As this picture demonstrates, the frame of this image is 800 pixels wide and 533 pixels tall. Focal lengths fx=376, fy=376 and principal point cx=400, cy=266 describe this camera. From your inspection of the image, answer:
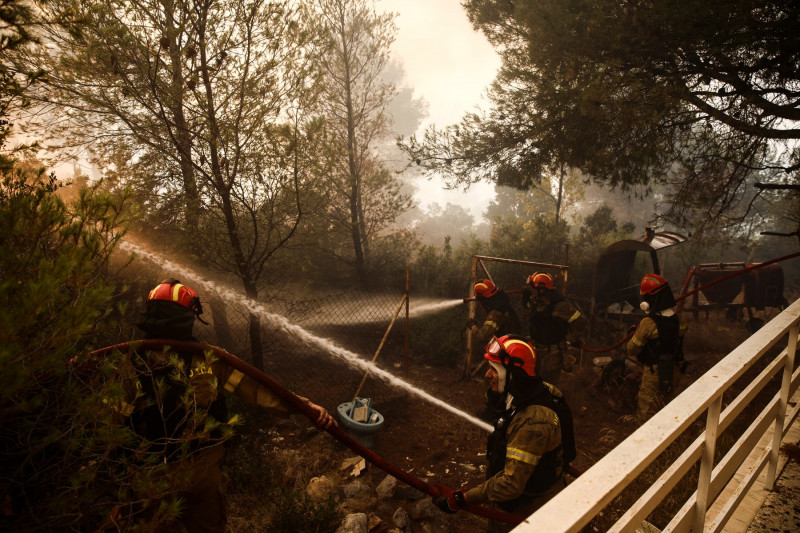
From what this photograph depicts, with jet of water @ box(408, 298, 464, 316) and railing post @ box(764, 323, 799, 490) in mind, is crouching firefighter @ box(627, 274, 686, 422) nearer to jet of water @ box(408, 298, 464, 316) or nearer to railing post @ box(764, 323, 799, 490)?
railing post @ box(764, 323, 799, 490)

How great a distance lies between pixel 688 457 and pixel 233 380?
8.54ft

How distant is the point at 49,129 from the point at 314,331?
624 cm

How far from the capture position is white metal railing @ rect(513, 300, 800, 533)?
31.3 inches

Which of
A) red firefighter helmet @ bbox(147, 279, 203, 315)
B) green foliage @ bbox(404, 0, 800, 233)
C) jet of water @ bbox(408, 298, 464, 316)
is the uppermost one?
green foliage @ bbox(404, 0, 800, 233)

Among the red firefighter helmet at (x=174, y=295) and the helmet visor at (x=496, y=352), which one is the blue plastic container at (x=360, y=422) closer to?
the helmet visor at (x=496, y=352)

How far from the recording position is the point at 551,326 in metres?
6.49

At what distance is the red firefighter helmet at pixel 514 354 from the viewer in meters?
2.86

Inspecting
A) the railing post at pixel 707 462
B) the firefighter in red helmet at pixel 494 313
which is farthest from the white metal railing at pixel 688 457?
the firefighter in red helmet at pixel 494 313

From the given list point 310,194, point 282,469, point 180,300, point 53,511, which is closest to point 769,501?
point 53,511

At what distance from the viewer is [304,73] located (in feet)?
16.8

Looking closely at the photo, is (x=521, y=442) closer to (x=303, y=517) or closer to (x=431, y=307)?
(x=303, y=517)

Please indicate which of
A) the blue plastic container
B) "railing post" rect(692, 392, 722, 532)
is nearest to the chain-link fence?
the blue plastic container

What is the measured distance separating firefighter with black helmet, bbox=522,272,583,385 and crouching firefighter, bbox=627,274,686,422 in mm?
1107

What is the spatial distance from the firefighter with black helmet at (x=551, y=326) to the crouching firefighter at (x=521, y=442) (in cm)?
363
